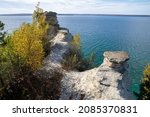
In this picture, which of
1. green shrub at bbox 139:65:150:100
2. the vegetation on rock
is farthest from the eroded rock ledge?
green shrub at bbox 139:65:150:100

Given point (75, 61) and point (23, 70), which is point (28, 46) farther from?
point (75, 61)

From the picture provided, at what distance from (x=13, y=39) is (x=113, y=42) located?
8728 cm

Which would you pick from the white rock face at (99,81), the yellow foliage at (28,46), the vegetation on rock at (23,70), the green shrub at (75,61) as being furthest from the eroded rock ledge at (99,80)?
the yellow foliage at (28,46)

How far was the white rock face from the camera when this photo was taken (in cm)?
2941

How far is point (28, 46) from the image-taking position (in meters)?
33.2

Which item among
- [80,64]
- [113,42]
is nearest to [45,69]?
[80,64]

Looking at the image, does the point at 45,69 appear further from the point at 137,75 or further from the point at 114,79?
the point at 137,75

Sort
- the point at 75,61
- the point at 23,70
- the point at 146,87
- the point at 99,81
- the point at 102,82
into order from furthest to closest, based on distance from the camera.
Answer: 1. the point at 146,87
2. the point at 75,61
3. the point at 23,70
4. the point at 99,81
5. the point at 102,82

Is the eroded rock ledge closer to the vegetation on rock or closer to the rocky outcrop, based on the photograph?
the rocky outcrop

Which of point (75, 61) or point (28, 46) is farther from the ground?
point (28, 46)

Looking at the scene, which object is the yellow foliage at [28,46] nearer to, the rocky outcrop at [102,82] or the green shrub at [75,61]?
the rocky outcrop at [102,82]

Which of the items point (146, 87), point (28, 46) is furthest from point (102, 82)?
point (146, 87)

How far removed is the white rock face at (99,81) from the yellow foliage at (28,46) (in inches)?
87.7

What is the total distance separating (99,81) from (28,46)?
9190mm
